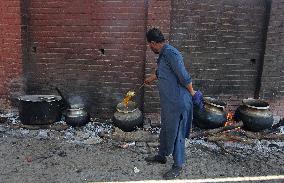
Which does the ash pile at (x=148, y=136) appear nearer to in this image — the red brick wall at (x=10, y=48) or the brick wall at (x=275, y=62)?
the brick wall at (x=275, y=62)

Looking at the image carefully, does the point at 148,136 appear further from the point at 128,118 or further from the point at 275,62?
the point at 275,62

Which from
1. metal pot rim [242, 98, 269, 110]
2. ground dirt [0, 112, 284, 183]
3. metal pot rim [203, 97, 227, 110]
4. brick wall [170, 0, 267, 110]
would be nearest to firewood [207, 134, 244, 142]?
ground dirt [0, 112, 284, 183]

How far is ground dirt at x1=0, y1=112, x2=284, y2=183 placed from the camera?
20.4ft

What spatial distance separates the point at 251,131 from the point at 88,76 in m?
4.14

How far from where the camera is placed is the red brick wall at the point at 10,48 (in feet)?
26.2

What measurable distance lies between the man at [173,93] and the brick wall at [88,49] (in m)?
2.48

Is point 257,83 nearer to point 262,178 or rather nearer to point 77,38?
point 262,178

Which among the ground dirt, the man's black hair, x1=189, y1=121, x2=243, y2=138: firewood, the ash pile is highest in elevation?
the man's black hair

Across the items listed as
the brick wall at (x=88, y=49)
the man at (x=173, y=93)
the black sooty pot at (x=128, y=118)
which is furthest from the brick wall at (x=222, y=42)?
the man at (x=173, y=93)

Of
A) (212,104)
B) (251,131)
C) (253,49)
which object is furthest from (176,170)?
(253,49)

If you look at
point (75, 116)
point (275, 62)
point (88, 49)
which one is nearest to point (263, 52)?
point (275, 62)

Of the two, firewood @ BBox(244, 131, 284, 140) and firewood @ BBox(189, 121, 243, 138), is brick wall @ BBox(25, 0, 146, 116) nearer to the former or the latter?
firewood @ BBox(189, 121, 243, 138)

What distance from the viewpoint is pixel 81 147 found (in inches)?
287

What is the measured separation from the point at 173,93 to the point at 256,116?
118 inches
